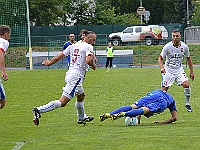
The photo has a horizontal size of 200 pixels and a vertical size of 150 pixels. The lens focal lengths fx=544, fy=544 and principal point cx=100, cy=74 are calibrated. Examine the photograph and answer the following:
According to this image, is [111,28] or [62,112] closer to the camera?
[62,112]

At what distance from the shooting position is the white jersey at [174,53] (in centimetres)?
1305

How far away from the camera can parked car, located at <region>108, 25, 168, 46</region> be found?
47.8 metres

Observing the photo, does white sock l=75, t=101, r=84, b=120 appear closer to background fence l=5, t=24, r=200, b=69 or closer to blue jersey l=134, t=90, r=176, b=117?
blue jersey l=134, t=90, r=176, b=117

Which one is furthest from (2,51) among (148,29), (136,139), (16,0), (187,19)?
(187,19)

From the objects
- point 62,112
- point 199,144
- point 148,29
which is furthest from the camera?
point 148,29

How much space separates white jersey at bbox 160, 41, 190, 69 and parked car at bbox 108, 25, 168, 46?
3404 cm

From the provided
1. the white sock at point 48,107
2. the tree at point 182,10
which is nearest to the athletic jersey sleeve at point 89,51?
the white sock at point 48,107

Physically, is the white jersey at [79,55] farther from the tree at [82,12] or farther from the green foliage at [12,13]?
the tree at [82,12]

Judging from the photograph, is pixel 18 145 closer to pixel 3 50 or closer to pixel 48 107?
pixel 48 107

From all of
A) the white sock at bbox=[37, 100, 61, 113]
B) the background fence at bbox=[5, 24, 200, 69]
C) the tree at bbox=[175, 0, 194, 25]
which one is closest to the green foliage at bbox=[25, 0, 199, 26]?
the tree at bbox=[175, 0, 194, 25]

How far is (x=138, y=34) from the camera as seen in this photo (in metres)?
49.3

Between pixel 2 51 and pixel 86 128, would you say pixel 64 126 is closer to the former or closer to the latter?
pixel 86 128

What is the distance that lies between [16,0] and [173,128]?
1324 inches

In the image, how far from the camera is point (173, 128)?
1019cm
